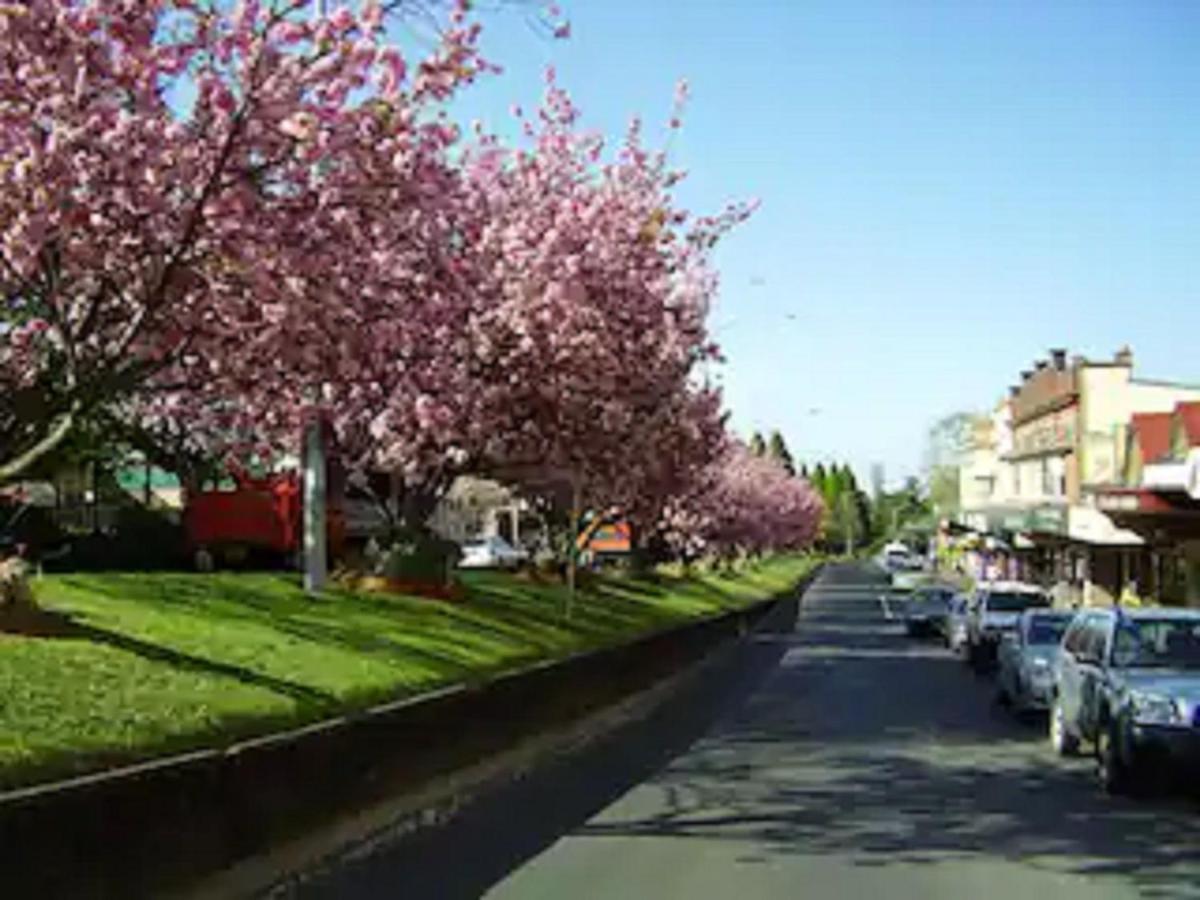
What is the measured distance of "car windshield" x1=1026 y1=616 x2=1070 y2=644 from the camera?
23891 millimetres

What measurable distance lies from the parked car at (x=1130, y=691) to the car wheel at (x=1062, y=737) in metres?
0.01

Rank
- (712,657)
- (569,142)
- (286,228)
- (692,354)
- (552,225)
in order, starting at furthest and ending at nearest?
(712,657)
(692,354)
(569,142)
(552,225)
(286,228)

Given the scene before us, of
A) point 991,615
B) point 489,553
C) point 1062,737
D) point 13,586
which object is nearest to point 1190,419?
point 991,615

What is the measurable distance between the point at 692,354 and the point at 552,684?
404 inches

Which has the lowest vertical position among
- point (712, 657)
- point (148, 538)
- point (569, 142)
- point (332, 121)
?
point (712, 657)

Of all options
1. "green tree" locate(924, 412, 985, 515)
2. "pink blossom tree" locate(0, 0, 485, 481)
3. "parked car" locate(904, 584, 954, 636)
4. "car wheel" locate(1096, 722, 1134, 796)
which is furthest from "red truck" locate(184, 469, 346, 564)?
"green tree" locate(924, 412, 985, 515)

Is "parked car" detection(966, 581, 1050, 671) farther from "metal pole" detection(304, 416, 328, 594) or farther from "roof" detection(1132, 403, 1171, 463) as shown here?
"metal pole" detection(304, 416, 328, 594)

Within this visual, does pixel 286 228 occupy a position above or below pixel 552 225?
below

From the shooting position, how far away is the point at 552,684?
20.6m

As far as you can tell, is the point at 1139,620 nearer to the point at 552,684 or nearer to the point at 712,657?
the point at 552,684

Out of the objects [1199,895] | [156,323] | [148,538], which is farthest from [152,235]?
[148,538]

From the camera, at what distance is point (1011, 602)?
118ft

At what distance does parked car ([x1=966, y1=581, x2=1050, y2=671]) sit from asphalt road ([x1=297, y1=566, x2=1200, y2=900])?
36.9ft

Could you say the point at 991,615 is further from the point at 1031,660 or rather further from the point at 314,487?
the point at 314,487
